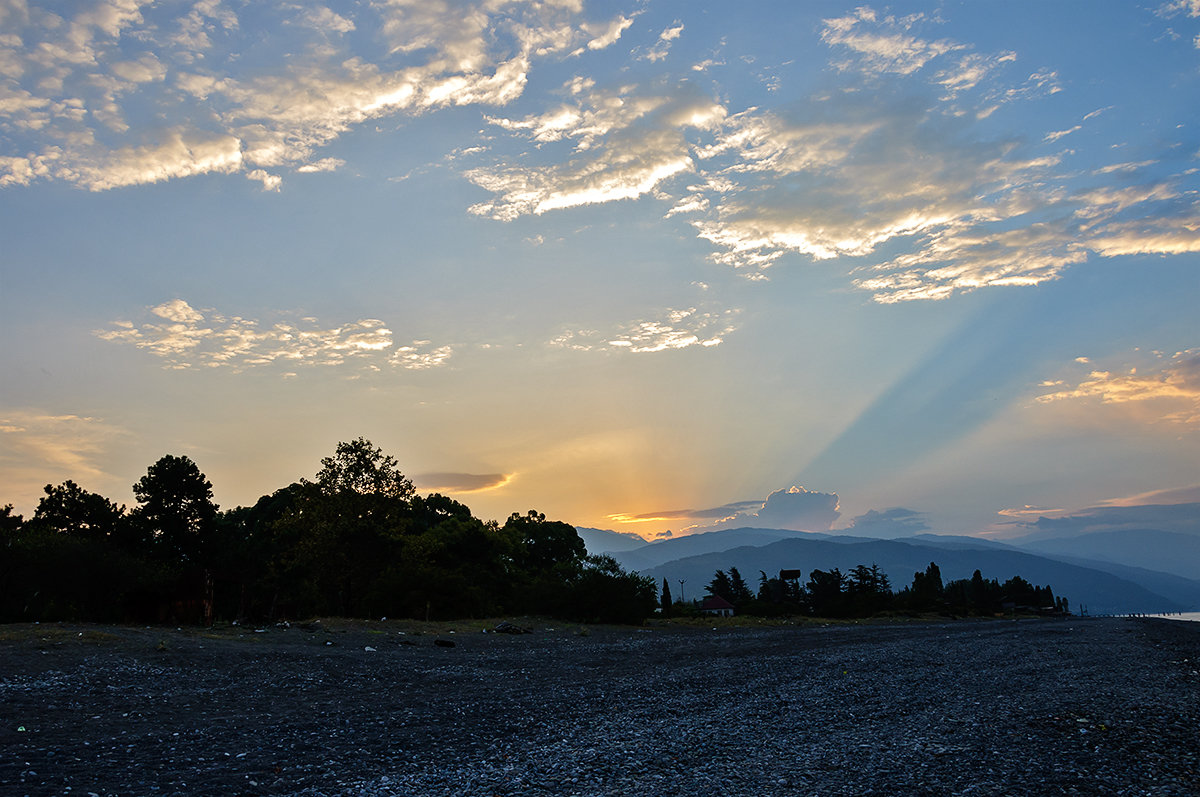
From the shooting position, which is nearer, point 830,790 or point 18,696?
point 830,790

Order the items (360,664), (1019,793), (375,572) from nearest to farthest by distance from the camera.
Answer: (1019,793) < (360,664) < (375,572)

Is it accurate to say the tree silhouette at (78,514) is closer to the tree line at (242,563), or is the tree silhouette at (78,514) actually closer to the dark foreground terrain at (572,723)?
the tree line at (242,563)

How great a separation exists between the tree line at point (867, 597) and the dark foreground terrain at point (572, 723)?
53268 mm

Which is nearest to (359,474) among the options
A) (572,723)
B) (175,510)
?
(175,510)

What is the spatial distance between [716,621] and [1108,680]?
4509 cm

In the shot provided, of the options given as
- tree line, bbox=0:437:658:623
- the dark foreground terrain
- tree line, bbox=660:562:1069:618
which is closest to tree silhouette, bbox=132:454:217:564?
tree line, bbox=0:437:658:623

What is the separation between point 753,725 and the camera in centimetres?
1498

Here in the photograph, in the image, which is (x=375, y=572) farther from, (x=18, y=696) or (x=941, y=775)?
(x=941, y=775)

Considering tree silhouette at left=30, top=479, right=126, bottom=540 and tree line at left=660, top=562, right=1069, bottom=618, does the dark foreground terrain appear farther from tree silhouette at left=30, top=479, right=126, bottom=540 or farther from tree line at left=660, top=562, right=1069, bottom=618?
tree line at left=660, top=562, right=1069, bottom=618

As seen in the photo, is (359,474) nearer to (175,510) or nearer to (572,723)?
(175,510)

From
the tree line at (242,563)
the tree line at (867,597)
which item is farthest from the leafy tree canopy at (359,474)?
the tree line at (867,597)

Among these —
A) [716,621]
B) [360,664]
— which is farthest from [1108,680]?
[716,621]

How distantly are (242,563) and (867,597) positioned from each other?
6443 cm

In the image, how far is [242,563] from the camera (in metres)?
58.2
